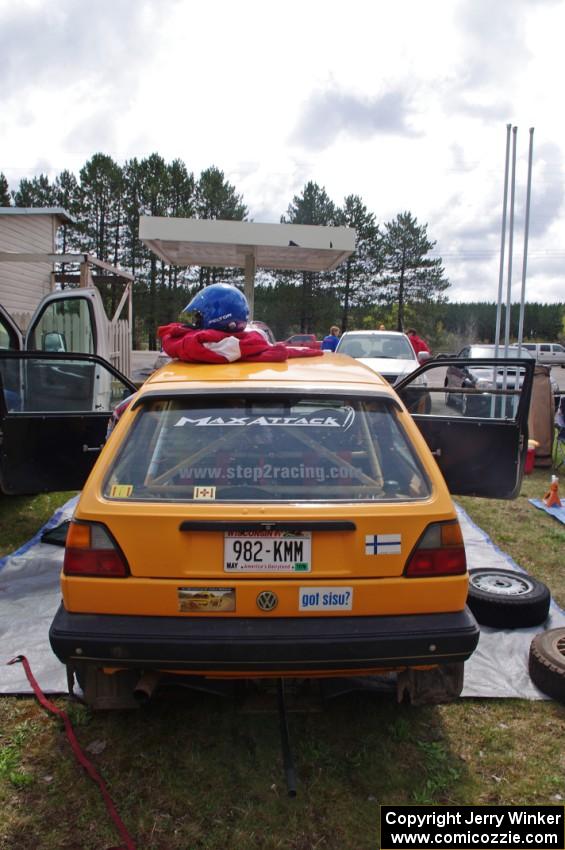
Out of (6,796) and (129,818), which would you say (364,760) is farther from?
(6,796)

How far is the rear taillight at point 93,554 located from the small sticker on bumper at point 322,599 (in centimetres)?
69

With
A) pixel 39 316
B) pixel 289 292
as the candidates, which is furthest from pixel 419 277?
pixel 39 316

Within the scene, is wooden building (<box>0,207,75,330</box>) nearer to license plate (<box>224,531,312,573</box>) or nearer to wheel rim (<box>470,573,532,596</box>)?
wheel rim (<box>470,573,532,596</box>)

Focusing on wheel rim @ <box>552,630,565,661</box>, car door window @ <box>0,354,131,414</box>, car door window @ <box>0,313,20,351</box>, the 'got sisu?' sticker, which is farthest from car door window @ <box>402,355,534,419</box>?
car door window @ <box>0,313,20,351</box>

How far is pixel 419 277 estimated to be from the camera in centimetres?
5406

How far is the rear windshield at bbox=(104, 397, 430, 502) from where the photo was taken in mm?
2676

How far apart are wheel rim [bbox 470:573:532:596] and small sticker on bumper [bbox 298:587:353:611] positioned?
2.08m

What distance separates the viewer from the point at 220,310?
4.49m

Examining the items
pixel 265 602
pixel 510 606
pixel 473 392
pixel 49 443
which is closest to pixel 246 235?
pixel 49 443

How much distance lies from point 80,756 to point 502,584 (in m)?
2.95

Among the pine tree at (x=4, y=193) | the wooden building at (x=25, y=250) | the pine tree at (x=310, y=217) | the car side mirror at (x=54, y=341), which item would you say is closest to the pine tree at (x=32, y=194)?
the pine tree at (x=4, y=193)

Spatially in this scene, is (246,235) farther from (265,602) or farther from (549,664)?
(265,602)

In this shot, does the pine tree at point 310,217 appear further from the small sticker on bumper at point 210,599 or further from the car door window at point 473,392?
the small sticker on bumper at point 210,599

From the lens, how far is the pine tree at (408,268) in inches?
2087
